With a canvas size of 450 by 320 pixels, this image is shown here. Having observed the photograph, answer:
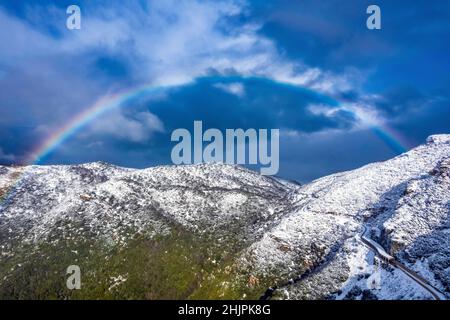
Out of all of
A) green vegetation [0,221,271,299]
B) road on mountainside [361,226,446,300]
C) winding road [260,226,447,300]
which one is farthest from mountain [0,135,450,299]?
road on mountainside [361,226,446,300]

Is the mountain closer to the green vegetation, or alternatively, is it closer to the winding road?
the green vegetation

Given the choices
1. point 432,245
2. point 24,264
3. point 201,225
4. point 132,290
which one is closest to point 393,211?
point 432,245

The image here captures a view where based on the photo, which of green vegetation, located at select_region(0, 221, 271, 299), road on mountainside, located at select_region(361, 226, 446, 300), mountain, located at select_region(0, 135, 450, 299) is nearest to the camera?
road on mountainside, located at select_region(361, 226, 446, 300)

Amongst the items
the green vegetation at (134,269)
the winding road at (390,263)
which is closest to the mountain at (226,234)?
the green vegetation at (134,269)

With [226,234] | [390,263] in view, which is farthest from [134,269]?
[390,263]

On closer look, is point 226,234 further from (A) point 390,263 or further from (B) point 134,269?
(A) point 390,263
